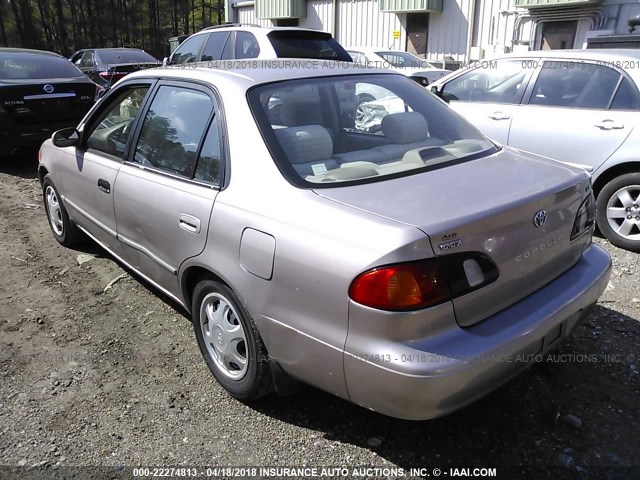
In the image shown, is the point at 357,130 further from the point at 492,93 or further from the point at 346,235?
the point at 492,93

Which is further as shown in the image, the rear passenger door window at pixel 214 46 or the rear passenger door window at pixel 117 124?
the rear passenger door window at pixel 214 46

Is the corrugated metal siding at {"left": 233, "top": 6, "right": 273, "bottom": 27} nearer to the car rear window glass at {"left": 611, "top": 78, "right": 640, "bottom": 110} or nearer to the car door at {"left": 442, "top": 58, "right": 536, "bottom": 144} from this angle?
the car door at {"left": 442, "top": 58, "right": 536, "bottom": 144}

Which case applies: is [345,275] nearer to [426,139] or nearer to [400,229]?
[400,229]

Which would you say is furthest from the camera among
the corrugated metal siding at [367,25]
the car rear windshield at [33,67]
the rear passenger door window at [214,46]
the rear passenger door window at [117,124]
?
the corrugated metal siding at [367,25]

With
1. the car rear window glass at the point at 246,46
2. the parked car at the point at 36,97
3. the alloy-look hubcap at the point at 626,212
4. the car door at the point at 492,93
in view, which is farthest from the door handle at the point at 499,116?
the parked car at the point at 36,97

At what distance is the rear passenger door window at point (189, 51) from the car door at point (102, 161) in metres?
5.41

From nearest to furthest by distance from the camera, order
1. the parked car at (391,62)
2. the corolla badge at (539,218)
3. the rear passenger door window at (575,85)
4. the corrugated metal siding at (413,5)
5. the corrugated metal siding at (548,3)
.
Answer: the corolla badge at (539,218) → the rear passenger door window at (575,85) → the parked car at (391,62) → the corrugated metal siding at (548,3) → the corrugated metal siding at (413,5)

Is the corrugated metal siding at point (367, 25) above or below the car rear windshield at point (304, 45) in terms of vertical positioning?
above

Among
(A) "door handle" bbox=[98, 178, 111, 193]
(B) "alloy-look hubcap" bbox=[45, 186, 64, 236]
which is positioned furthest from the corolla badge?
(B) "alloy-look hubcap" bbox=[45, 186, 64, 236]

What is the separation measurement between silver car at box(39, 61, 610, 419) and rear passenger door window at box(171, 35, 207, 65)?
596 cm

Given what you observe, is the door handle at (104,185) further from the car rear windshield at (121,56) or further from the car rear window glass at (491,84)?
the car rear windshield at (121,56)

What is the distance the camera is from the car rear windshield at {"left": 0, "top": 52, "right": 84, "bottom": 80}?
7.70m

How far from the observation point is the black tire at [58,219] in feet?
15.2

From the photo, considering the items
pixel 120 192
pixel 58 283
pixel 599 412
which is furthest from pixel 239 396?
pixel 58 283
